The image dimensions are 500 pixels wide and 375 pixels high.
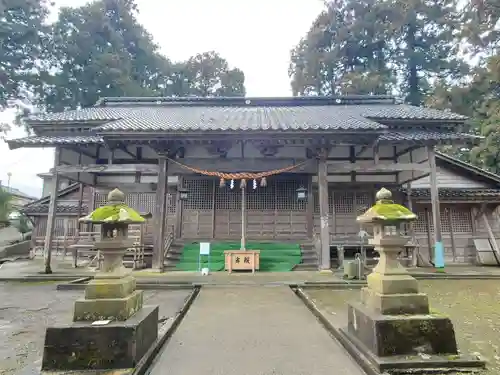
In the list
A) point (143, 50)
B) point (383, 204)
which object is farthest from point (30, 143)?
point (143, 50)

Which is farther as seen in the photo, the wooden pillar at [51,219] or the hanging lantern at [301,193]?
the hanging lantern at [301,193]

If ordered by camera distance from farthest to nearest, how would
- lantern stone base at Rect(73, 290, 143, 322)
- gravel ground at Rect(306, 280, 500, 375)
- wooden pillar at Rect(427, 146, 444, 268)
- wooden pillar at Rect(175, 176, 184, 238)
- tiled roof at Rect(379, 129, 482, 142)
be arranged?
wooden pillar at Rect(175, 176, 184, 238)
tiled roof at Rect(379, 129, 482, 142)
wooden pillar at Rect(427, 146, 444, 268)
gravel ground at Rect(306, 280, 500, 375)
lantern stone base at Rect(73, 290, 143, 322)

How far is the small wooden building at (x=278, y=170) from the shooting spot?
390 inches

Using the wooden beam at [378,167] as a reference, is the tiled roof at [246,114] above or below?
above

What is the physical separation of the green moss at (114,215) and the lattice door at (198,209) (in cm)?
950

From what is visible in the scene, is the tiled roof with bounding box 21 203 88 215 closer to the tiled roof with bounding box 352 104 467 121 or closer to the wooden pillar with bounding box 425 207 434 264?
the tiled roof with bounding box 352 104 467 121

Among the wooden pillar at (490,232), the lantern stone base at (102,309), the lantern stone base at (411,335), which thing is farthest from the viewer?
the wooden pillar at (490,232)

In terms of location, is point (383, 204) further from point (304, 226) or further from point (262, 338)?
point (304, 226)

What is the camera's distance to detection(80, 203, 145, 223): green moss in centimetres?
346

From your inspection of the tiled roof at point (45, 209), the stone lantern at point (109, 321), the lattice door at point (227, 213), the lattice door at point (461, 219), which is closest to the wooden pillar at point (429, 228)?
the lattice door at point (461, 219)

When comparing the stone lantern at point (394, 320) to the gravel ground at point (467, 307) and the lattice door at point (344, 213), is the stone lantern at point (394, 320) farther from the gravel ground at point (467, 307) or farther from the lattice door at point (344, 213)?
the lattice door at point (344, 213)

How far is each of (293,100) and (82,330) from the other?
14845mm

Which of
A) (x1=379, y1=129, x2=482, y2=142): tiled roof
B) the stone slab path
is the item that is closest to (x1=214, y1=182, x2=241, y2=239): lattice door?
(x1=379, y1=129, x2=482, y2=142): tiled roof

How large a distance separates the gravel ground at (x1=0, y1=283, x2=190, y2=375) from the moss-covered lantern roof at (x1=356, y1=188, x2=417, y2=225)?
3.62m
